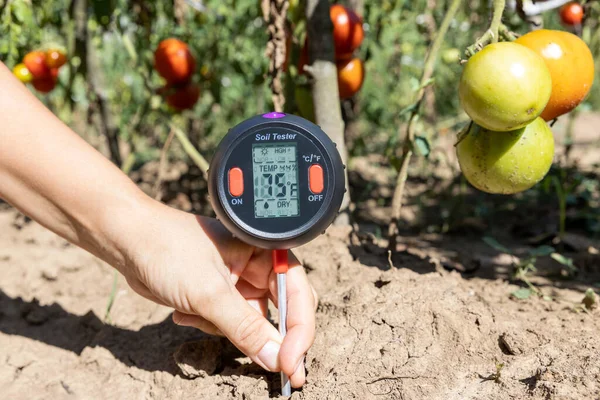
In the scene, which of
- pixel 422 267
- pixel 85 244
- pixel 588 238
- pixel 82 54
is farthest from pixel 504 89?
pixel 82 54

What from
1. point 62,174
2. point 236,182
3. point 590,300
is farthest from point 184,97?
point 590,300

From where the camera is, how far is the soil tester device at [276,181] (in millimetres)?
1172

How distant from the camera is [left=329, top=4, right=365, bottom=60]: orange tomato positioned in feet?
6.56

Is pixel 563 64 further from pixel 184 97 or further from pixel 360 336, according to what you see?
pixel 184 97

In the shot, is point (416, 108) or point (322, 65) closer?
point (416, 108)

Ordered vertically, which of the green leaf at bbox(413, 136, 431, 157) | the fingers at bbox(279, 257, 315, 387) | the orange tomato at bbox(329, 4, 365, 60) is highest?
the orange tomato at bbox(329, 4, 365, 60)

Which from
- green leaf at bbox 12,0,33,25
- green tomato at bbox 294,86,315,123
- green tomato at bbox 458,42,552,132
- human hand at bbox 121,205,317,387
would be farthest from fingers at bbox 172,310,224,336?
green leaf at bbox 12,0,33,25

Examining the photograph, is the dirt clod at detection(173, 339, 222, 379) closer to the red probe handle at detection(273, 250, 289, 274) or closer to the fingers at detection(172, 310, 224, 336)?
the fingers at detection(172, 310, 224, 336)

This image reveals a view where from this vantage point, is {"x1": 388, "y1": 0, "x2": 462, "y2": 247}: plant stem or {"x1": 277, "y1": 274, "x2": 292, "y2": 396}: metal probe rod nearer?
{"x1": 277, "y1": 274, "x2": 292, "y2": 396}: metal probe rod

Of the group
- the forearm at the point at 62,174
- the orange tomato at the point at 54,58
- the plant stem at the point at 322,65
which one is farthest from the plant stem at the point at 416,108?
the orange tomato at the point at 54,58

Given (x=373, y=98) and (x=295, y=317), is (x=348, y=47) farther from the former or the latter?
(x=373, y=98)

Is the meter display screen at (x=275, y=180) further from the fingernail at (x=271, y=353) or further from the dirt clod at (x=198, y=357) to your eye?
the dirt clod at (x=198, y=357)

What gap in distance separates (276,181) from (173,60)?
159 cm

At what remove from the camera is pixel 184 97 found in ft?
8.98
